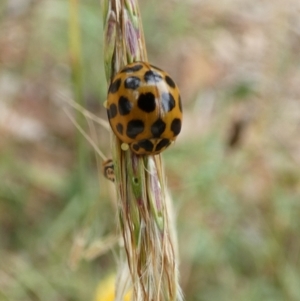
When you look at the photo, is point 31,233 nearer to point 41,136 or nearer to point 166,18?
point 41,136

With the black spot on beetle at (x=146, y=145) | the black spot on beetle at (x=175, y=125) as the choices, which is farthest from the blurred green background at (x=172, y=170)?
the black spot on beetle at (x=146, y=145)

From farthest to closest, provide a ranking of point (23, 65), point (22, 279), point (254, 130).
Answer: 1. point (23, 65)
2. point (254, 130)
3. point (22, 279)

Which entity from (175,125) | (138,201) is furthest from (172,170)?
(138,201)

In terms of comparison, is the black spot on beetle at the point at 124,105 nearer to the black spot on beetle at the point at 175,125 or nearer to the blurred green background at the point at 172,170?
the black spot on beetle at the point at 175,125

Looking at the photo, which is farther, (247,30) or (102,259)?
(247,30)

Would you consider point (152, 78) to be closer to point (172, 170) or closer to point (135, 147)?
point (135, 147)

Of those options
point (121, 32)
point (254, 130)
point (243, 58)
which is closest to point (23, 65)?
point (254, 130)

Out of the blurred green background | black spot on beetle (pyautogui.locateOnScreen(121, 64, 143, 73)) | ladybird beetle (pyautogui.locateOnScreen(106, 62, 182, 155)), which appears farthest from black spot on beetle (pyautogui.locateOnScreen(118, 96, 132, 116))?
the blurred green background
